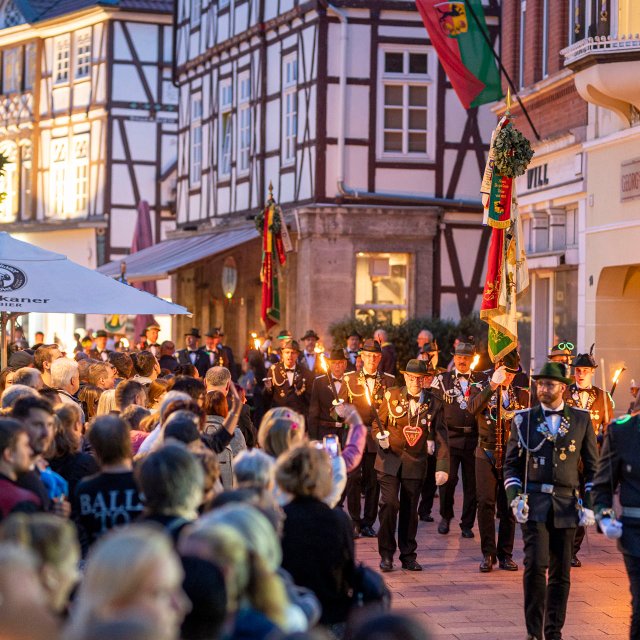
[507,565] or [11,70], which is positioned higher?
[11,70]

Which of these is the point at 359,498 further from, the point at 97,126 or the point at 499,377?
the point at 97,126

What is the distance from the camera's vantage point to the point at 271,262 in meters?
24.0

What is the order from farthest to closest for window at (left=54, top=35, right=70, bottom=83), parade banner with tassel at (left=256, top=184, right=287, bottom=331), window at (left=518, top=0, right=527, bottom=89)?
window at (left=54, top=35, right=70, bottom=83)
window at (left=518, top=0, right=527, bottom=89)
parade banner with tassel at (left=256, top=184, right=287, bottom=331)

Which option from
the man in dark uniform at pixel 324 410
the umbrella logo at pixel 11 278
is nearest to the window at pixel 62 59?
the man in dark uniform at pixel 324 410

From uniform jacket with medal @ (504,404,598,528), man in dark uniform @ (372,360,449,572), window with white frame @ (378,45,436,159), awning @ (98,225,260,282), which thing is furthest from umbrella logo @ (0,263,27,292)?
window with white frame @ (378,45,436,159)

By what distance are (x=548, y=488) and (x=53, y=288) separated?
564cm

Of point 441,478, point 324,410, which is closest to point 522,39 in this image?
point 324,410

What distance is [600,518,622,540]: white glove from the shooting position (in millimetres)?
8125

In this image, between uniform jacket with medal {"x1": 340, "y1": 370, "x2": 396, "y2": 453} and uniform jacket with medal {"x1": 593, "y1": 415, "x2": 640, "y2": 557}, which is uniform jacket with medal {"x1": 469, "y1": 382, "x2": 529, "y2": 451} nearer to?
uniform jacket with medal {"x1": 340, "y1": 370, "x2": 396, "y2": 453}

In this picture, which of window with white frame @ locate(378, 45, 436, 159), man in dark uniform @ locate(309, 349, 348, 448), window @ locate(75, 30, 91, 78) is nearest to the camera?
man in dark uniform @ locate(309, 349, 348, 448)

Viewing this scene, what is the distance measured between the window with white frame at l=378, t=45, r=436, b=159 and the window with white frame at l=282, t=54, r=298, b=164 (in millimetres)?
1995

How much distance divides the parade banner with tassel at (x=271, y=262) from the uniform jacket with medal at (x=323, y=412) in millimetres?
7728

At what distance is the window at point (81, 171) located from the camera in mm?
45812

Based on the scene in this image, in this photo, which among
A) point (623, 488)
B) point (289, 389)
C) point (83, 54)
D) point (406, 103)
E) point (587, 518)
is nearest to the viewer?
point (623, 488)
